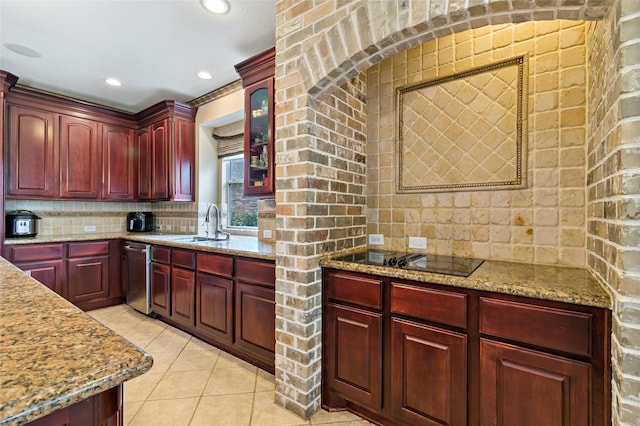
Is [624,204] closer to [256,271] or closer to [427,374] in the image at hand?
[427,374]

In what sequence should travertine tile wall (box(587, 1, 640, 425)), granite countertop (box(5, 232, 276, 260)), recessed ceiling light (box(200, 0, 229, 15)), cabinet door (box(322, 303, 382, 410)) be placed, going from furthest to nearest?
granite countertop (box(5, 232, 276, 260)) < recessed ceiling light (box(200, 0, 229, 15)) < cabinet door (box(322, 303, 382, 410)) < travertine tile wall (box(587, 1, 640, 425))

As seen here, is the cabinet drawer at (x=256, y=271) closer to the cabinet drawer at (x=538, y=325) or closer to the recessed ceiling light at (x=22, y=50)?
the cabinet drawer at (x=538, y=325)

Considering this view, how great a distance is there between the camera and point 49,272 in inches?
129

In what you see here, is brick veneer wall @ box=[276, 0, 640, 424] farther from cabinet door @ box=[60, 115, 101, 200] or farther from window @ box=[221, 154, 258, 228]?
cabinet door @ box=[60, 115, 101, 200]

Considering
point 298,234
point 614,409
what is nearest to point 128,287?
point 298,234

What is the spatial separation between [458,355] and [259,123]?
2.33m

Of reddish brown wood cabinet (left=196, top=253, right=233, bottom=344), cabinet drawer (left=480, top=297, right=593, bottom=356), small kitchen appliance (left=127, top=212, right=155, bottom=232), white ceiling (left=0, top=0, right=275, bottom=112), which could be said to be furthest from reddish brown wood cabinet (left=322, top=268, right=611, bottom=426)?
small kitchen appliance (left=127, top=212, right=155, bottom=232)

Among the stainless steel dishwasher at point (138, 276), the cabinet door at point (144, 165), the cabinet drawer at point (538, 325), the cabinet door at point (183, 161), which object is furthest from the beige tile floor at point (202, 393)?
the cabinet door at point (144, 165)

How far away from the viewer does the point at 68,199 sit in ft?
12.0

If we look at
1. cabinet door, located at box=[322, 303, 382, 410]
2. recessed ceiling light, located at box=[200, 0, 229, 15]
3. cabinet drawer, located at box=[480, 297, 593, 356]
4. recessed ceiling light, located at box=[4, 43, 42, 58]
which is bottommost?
cabinet door, located at box=[322, 303, 382, 410]

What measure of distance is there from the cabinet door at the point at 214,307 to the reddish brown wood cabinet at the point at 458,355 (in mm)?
957

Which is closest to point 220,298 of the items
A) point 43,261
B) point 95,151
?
point 43,261

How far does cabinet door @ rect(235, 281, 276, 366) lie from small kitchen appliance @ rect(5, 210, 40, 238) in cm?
289

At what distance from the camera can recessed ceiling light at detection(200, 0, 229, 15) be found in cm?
210
